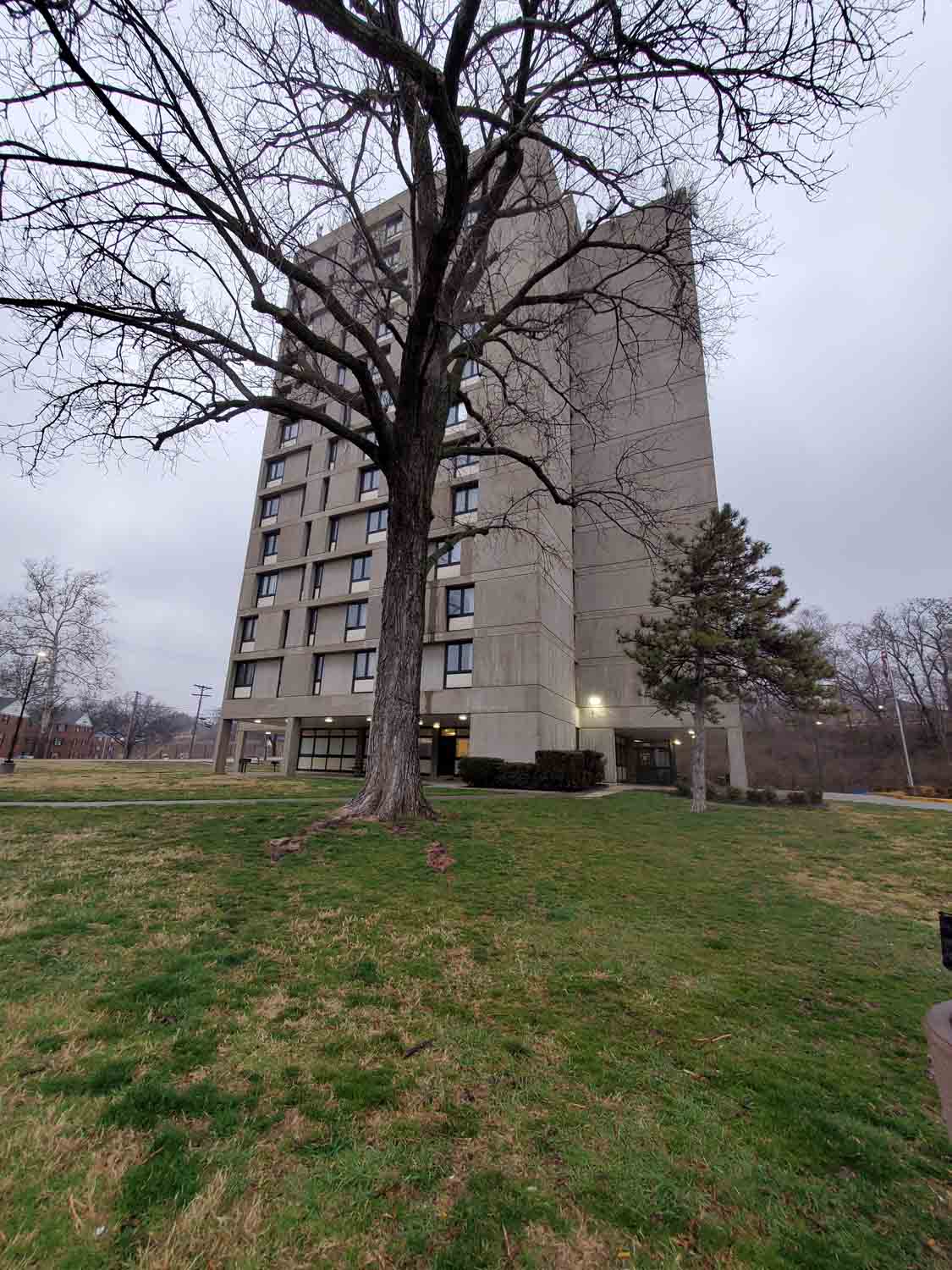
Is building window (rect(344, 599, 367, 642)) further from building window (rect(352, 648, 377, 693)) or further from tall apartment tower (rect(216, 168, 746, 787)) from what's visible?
building window (rect(352, 648, 377, 693))

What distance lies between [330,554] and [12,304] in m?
19.7

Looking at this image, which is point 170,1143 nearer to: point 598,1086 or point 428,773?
point 598,1086

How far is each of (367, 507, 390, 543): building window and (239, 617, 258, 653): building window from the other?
8.54 meters

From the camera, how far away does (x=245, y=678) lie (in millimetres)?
28203

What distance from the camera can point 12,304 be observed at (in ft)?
22.5

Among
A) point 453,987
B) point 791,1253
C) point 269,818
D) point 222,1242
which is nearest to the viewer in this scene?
point 222,1242

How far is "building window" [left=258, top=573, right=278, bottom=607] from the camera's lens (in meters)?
28.5

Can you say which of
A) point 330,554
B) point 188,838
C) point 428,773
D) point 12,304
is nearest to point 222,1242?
point 188,838

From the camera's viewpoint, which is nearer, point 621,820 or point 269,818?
point 269,818

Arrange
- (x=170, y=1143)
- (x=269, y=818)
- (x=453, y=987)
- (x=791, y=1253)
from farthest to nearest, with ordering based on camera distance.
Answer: (x=269, y=818)
(x=453, y=987)
(x=170, y=1143)
(x=791, y=1253)

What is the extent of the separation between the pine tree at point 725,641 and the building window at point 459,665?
741 cm

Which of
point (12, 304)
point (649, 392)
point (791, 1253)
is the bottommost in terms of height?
point (791, 1253)

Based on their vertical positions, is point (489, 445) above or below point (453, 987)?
above

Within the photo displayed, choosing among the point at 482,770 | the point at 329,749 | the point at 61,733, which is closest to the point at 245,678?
the point at 329,749
